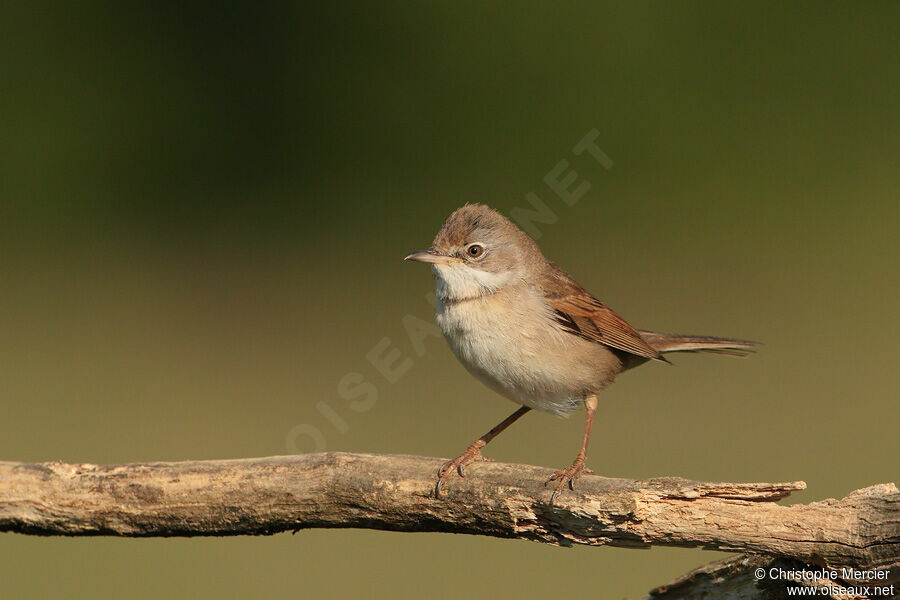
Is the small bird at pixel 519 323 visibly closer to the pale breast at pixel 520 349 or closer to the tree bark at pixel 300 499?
the pale breast at pixel 520 349

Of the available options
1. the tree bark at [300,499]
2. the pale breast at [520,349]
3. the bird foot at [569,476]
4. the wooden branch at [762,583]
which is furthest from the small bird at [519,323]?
the wooden branch at [762,583]

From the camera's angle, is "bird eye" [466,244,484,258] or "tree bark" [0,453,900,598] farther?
"bird eye" [466,244,484,258]

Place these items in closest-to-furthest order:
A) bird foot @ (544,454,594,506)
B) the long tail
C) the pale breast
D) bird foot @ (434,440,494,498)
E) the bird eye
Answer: bird foot @ (544,454,594,506) → bird foot @ (434,440,494,498) → the pale breast → the bird eye → the long tail

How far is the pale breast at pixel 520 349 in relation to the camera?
4.33 metres

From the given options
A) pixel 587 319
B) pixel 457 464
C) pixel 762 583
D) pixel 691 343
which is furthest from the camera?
pixel 691 343

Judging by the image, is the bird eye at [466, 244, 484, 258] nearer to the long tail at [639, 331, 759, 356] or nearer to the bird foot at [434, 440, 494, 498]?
the bird foot at [434, 440, 494, 498]

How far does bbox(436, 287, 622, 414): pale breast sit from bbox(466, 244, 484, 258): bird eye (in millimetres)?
240

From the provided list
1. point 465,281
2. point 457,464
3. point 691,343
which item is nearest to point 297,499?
point 457,464

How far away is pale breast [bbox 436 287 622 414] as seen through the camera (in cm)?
433

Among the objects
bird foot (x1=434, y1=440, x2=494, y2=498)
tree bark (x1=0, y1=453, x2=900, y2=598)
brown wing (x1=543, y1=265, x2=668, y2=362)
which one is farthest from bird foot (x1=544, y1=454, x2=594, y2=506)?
brown wing (x1=543, y1=265, x2=668, y2=362)

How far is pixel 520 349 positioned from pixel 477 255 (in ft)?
1.90

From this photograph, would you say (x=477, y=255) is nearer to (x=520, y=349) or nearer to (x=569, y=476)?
(x=520, y=349)

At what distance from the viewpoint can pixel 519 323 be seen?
4.42 meters

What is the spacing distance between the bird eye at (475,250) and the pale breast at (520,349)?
240mm
